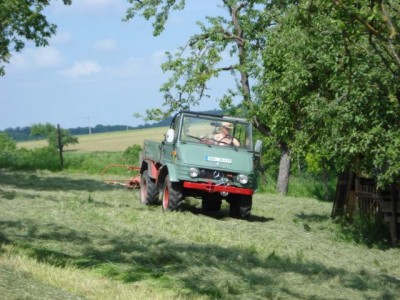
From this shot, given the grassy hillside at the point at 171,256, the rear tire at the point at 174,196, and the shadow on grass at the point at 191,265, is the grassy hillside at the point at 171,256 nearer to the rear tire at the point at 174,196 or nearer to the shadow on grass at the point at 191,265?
the shadow on grass at the point at 191,265

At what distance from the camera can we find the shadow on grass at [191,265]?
872cm

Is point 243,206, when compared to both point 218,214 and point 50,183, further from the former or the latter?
point 50,183

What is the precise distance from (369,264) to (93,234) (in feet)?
13.8

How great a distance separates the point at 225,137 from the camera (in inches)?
651

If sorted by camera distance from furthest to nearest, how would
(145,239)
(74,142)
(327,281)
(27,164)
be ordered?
(74,142)
(27,164)
(145,239)
(327,281)

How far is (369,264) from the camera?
12164mm

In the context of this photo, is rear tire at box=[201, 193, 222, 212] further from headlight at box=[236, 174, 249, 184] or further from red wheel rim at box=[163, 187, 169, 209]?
headlight at box=[236, 174, 249, 184]

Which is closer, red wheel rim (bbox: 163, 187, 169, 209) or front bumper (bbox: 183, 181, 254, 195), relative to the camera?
front bumper (bbox: 183, 181, 254, 195)

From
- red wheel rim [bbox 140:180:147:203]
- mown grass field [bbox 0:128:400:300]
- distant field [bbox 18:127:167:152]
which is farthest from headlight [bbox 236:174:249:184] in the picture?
distant field [bbox 18:127:167:152]

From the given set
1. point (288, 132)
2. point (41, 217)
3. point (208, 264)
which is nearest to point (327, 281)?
point (208, 264)

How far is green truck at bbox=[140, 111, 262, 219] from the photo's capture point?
1573 cm

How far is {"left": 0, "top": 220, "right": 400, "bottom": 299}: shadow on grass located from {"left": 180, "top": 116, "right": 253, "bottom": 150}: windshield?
481 centimetres

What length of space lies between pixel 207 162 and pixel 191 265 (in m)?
6.34

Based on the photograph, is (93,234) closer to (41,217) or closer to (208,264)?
(41,217)
